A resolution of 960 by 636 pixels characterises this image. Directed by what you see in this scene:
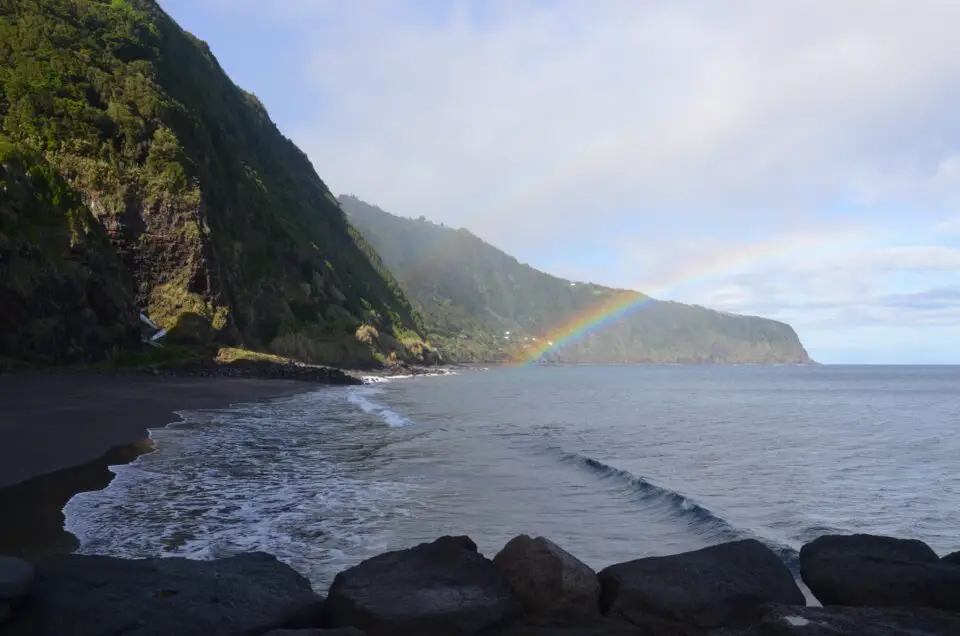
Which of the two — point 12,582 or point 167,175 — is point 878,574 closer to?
point 12,582

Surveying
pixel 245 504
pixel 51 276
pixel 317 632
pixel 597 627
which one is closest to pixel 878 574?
pixel 597 627

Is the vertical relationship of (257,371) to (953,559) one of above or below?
below

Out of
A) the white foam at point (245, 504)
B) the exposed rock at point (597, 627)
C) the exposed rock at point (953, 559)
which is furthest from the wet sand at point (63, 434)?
the exposed rock at point (953, 559)

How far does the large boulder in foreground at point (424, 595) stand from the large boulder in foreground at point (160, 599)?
0.42m

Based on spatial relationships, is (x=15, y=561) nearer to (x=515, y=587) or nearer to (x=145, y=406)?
(x=515, y=587)

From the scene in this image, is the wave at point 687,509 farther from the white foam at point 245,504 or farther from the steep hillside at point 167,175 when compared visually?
the steep hillside at point 167,175

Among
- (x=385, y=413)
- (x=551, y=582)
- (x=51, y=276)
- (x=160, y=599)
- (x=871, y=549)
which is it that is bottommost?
(x=385, y=413)

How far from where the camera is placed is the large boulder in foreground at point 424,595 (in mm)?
5887

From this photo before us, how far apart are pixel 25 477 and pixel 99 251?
4488cm

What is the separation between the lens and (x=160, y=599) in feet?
19.5

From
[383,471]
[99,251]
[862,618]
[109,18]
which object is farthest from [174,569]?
[109,18]

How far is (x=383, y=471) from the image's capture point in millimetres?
18078

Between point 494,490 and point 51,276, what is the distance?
4209 centimetres

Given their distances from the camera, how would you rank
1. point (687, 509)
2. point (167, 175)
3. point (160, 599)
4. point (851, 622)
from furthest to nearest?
point (167, 175) → point (687, 509) → point (160, 599) → point (851, 622)
